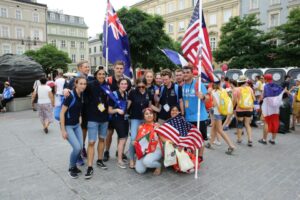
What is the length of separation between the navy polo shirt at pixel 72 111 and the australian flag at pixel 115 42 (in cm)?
194

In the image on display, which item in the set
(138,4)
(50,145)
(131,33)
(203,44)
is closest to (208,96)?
(203,44)

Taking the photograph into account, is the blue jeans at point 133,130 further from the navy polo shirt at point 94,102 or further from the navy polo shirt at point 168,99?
the navy polo shirt at point 94,102

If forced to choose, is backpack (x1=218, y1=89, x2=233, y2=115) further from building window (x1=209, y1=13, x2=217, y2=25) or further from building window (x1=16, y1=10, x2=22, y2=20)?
building window (x1=16, y1=10, x2=22, y2=20)

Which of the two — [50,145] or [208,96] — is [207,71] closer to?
[208,96]

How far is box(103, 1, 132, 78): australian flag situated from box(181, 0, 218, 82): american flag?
1867 millimetres

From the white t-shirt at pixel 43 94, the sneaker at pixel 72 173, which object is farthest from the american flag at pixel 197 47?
the white t-shirt at pixel 43 94

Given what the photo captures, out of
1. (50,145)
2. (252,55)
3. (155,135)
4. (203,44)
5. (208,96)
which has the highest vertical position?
(252,55)

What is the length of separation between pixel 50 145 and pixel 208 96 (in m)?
4.25

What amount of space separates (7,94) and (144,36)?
16.9 metres

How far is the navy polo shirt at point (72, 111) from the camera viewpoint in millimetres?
3865

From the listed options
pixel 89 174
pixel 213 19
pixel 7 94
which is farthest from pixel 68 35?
pixel 89 174

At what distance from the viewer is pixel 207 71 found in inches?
173

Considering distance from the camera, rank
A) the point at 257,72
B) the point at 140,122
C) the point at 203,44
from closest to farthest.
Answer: the point at 203,44 < the point at 140,122 < the point at 257,72

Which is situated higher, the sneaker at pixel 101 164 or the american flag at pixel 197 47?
the american flag at pixel 197 47
